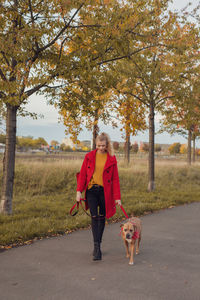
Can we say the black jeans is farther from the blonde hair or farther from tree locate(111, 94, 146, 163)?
tree locate(111, 94, 146, 163)

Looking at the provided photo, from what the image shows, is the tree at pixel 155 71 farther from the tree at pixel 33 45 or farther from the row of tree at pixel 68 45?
the tree at pixel 33 45

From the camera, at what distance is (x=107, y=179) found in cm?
493

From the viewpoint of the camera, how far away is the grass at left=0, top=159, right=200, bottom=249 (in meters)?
6.51

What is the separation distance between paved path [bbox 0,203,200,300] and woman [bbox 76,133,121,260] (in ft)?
2.11

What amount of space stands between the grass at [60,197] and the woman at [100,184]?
1.67 m

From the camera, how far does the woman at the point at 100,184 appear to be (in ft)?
16.1

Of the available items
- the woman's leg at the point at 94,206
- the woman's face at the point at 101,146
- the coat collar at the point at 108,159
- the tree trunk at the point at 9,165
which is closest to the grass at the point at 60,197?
the tree trunk at the point at 9,165

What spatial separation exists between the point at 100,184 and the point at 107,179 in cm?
14

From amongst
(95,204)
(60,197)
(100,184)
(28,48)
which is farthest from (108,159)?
(60,197)

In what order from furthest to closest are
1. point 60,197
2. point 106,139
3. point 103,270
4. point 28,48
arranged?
point 60,197 < point 28,48 < point 106,139 < point 103,270

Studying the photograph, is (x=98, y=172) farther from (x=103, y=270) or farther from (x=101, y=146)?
(x=103, y=270)

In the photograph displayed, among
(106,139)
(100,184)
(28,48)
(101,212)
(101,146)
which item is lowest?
(101,212)

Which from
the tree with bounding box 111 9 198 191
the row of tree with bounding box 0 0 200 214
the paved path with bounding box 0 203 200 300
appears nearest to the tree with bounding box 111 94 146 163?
the tree with bounding box 111 9 198 191

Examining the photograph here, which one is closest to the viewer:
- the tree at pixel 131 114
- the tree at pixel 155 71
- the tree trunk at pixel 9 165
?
the tree trunk at pixel 9 165
